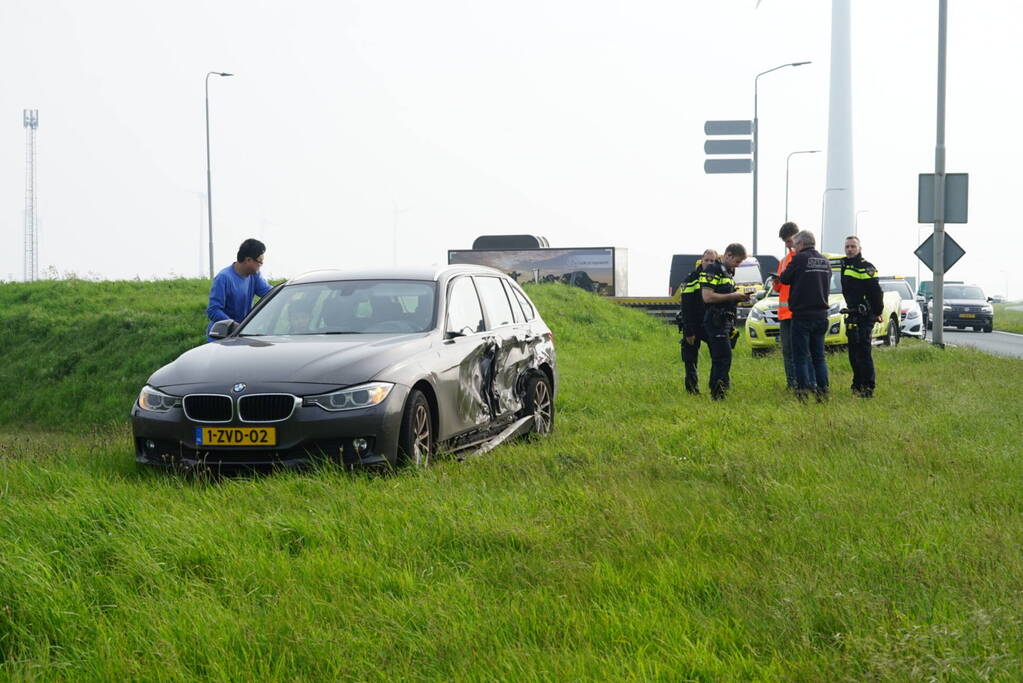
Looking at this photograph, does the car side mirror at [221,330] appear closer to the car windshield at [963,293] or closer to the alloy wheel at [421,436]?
the alloy wheel at [421,436]

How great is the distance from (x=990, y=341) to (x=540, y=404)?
2436cm

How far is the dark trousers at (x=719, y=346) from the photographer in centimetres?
1242

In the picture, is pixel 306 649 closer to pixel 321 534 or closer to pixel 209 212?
pixel 321 534

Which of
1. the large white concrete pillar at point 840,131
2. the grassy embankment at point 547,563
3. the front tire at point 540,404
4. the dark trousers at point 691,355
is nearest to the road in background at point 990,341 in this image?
the large white concrete pillar at point 840,131

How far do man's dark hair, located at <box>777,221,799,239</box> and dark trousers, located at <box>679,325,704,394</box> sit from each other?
→ 141 centimetres

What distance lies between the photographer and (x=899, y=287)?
2552 cm

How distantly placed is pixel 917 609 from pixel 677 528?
149cm

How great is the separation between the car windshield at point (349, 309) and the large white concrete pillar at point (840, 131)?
38903 mm

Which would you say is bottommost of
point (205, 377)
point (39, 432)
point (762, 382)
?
point (39, 432)

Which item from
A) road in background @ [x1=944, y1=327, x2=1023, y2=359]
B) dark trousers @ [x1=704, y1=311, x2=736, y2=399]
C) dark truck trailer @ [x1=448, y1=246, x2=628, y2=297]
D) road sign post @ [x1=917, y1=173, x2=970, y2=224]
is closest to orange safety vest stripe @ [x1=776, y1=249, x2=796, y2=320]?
dark trousers @ [x1=704, y1=311, x2=736, y2=399]

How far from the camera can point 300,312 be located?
8.43 meters

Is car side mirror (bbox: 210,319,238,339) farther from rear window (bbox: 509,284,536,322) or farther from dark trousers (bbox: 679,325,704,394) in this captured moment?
dark trousers (bbox: 679,325,704,394)

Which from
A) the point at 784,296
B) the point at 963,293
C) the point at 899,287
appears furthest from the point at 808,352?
the point at 963,293

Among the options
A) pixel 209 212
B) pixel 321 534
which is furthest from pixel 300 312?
pixel 209 212
